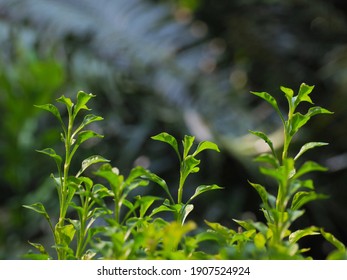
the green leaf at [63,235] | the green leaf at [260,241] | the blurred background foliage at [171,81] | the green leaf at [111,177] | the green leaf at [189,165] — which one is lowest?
the blurred background foliage at [171,81]

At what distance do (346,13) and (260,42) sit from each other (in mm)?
441

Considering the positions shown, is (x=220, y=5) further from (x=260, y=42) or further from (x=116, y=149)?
(x=116, y=149)

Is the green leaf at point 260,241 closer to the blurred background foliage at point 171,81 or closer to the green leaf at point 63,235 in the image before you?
the green leaf at point 63,235

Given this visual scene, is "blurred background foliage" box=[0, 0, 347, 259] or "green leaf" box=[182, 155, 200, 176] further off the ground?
"green leaf" box=[182, 155, 200, 176]

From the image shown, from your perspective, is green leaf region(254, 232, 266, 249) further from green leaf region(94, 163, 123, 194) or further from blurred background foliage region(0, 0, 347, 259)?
blurred background foliage region(0, 0, 347, 259)

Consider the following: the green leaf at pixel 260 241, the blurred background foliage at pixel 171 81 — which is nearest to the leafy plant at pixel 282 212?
the green leaf at pixel 260 241

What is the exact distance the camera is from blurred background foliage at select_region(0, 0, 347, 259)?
1.77 metres

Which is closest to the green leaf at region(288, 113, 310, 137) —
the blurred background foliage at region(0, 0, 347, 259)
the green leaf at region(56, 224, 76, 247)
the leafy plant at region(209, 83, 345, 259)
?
the leafy plant at region(209, 83, 345, 259)

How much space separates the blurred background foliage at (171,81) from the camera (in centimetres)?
177

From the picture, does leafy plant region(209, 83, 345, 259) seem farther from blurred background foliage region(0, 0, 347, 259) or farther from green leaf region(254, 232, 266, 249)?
blurred background foliage region(0, 0, 347, 259)

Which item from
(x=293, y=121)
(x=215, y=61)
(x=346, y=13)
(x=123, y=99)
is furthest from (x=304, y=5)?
(x=293, y=121)

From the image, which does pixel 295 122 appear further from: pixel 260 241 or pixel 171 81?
pixel 171 81

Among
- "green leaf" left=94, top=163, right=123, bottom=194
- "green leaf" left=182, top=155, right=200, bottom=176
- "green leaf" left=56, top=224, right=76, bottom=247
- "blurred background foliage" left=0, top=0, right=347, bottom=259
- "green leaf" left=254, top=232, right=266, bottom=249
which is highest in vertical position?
"green leaf" left=94, top=163, right=123, bottom=194

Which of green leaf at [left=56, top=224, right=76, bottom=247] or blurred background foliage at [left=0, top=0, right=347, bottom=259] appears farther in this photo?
blurred background foliage at [left=0, top=0, right=347, bottom=259]
